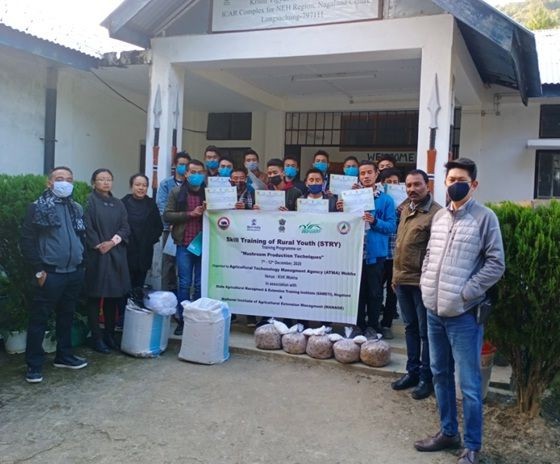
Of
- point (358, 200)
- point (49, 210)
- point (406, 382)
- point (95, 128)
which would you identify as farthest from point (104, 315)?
point (95, 128)


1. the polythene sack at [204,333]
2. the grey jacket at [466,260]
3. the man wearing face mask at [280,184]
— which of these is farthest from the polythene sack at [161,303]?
the grey jacket at [466,260]

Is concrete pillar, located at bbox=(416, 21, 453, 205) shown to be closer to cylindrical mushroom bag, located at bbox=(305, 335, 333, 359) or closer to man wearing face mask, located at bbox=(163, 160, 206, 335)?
cylindrical mushroom bag, located at bbox=(305, 335, 333, 359)

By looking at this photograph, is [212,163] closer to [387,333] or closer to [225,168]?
[225,168]

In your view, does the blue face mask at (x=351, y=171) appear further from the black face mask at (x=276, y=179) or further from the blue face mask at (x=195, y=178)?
the blue face mask at (x=195, y=178)

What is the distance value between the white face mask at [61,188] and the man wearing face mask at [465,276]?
3088 millimetres

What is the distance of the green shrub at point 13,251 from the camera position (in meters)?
5.10

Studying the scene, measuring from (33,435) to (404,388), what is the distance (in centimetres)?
285

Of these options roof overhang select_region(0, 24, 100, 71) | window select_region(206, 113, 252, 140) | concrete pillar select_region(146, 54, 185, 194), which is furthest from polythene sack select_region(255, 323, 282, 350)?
window select_region(206, 113, 252, 140)

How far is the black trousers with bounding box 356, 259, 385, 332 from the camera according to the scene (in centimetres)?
556

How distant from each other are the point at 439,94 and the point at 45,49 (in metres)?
4.92

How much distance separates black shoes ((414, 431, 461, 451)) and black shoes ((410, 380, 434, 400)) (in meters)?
0.81

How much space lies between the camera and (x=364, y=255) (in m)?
5.57

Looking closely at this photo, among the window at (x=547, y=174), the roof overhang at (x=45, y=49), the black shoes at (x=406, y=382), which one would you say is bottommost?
the black shoes at (x=406, y=382)

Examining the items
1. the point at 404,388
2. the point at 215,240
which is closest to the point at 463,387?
the point at 404,388
